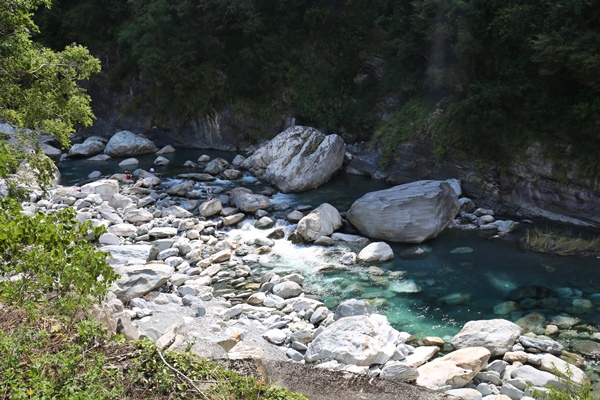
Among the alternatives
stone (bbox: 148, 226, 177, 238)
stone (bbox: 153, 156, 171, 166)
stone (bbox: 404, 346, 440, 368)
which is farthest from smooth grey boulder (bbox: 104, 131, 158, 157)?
stone (bbox: 404, 346, 440, 368)

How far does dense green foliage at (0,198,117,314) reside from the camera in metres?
4.89

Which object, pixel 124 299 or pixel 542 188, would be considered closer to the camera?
pixel 124 299

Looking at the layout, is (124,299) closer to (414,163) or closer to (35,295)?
(35,295)

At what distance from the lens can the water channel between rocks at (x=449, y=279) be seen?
9852 mm

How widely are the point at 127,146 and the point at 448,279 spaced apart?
51.2 ft

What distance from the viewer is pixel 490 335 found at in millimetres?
8586

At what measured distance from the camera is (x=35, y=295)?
5145mm

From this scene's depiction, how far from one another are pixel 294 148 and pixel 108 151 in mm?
8770

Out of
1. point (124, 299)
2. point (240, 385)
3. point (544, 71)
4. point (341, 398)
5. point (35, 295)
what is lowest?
point (124, 299)

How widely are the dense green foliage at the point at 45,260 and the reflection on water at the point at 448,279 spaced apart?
5.83 m

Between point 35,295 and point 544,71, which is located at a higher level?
point 544,71

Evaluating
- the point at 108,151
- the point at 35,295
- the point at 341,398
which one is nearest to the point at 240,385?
the point at 341,398

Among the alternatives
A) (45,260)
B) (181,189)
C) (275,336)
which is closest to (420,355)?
(275,336)

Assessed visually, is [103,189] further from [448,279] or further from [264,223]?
[448,279]
